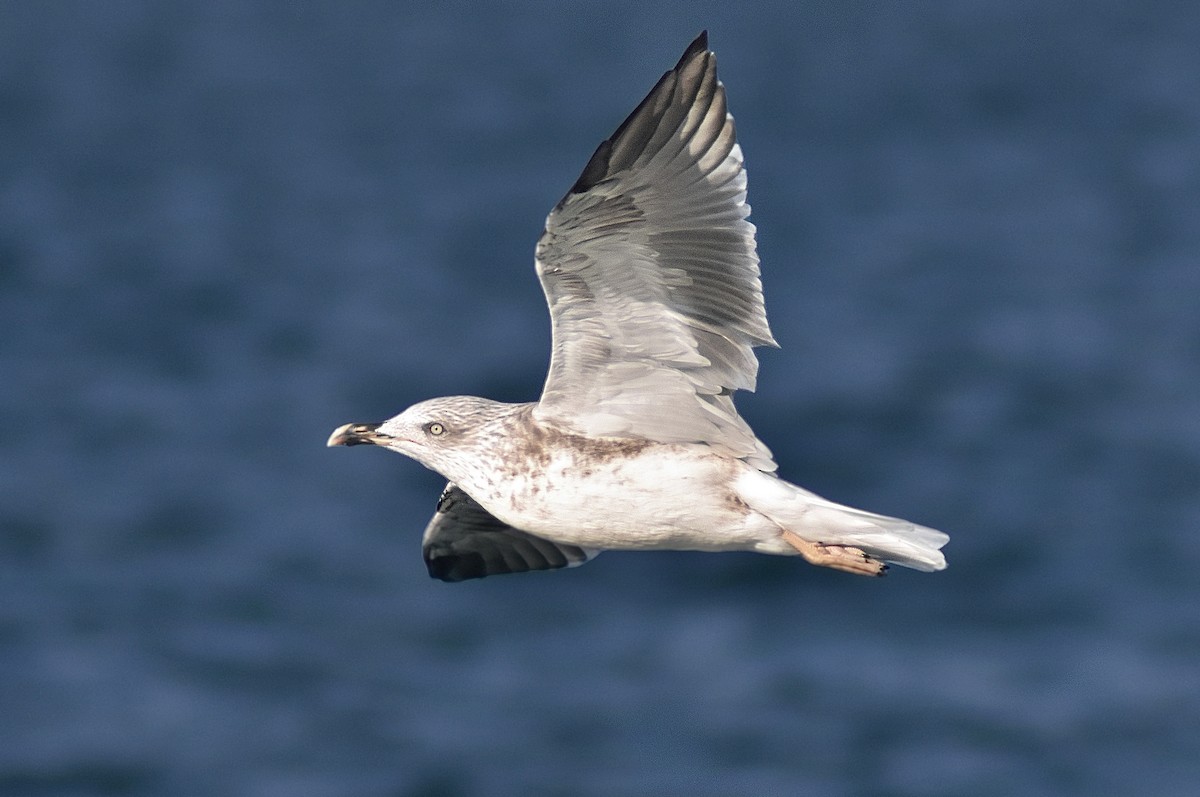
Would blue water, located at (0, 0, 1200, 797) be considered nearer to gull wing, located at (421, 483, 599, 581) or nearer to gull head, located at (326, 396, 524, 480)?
gull wing, located at (421, 483, 599, 581)

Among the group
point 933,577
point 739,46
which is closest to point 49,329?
point 739,46

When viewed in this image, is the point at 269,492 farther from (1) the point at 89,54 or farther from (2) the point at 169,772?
(1) the point at 89,54

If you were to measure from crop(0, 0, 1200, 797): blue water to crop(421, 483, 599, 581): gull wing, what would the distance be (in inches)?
672

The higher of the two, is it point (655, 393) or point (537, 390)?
point (537, 390)

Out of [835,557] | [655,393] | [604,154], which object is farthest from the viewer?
[835,557]

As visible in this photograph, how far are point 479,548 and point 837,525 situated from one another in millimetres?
2914

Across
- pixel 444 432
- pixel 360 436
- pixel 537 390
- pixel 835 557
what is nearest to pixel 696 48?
pixel 444 432

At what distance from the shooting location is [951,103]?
40625 millimetres

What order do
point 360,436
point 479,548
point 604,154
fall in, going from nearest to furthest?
point 604,154, point 360,436, point 479,548

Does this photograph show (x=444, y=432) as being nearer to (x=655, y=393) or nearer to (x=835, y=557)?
(x=655, y=393)

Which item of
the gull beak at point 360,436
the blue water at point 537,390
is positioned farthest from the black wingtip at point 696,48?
the blue water at point 537,390

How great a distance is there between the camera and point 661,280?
1052cm

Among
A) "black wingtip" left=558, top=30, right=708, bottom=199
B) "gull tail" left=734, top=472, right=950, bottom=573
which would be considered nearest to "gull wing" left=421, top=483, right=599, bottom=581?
"gull tail" left=734, top=472, right=950, bottom=573

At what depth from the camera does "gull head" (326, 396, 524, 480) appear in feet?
37.3
